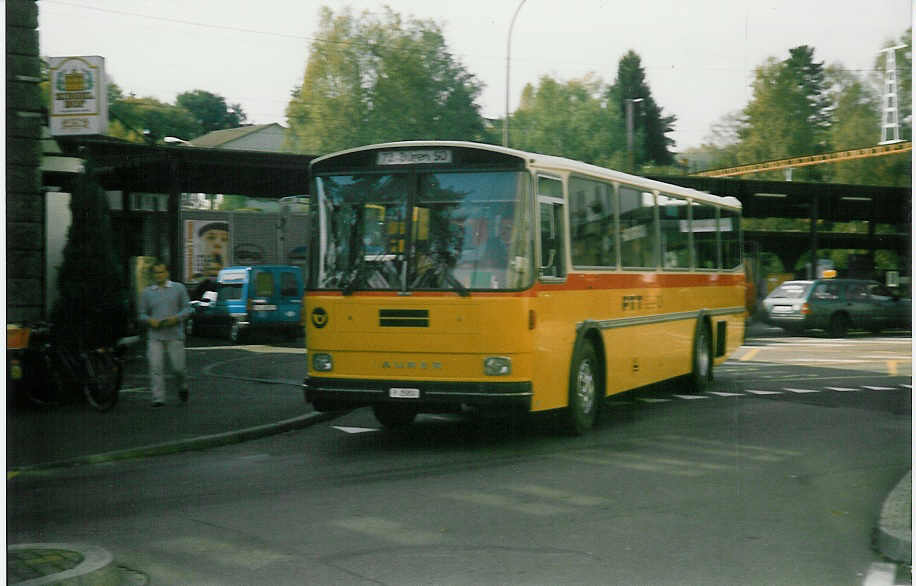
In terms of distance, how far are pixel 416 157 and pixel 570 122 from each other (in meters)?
48.4

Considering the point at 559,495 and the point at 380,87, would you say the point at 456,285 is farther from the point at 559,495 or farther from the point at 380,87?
the point at 380,87

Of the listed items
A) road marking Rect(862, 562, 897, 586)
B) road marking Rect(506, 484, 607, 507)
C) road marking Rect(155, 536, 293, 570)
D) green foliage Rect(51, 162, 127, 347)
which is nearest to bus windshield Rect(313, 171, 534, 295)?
road marking Rect(506, 484, 607, 507)

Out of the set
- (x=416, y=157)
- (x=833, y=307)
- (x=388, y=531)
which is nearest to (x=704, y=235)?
(x=416, y=157)

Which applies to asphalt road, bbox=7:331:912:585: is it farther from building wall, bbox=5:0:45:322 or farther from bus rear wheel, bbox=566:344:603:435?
building wall, bbox=5:0:45:322

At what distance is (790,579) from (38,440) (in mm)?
7389

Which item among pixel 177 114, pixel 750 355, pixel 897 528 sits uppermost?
pixel 177 114

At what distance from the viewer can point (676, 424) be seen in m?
11.9

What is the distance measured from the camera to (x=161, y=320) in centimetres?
1316

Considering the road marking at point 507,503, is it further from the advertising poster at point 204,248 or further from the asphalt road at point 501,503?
the advertising poster at point 204,248

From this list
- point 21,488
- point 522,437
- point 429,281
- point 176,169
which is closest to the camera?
point 21,488

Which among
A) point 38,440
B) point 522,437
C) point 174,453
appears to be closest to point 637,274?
point 522,437

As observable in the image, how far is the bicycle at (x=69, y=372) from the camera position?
12.7 m

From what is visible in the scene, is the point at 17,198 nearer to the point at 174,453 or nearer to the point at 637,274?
the point at 174,453

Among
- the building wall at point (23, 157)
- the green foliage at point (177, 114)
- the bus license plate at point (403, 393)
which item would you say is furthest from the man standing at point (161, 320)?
the green foliage at point (177, 114)
